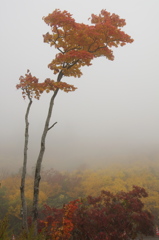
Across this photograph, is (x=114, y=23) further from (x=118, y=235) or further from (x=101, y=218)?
(x=118, y=235)

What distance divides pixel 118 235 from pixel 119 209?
1.04 meters

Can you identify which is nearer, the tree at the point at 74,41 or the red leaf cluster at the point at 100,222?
the tree at the point at 74,41

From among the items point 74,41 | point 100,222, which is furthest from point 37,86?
point 100,222

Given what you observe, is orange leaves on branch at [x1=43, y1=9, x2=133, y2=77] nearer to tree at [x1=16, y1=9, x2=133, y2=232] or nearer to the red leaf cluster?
tree at [x1=16, y1=9, x2=133, y2=232]

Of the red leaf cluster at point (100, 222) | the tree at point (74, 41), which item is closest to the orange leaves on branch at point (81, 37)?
the tree at point (74, 41)

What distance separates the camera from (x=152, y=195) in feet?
83.3

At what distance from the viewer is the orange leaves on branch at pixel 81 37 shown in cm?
687

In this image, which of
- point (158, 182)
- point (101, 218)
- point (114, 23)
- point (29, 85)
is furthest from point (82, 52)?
point (158, 182)

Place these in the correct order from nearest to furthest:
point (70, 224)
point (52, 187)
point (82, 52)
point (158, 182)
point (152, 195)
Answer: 1. point (82, 52)
2. point (70, 224)
3. point (152, 195)
4. point (158, 182)
5. point (52, 187)

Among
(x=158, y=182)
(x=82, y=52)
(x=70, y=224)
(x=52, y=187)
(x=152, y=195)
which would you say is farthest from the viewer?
(x=52, y=187)

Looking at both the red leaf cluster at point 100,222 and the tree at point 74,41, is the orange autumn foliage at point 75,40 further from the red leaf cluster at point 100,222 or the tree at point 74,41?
the red leaf cluster at point 100,222

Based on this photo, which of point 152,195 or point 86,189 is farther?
point 86,189

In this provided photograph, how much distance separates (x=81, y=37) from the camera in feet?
23.7

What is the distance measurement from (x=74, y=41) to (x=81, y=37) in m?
0.41
